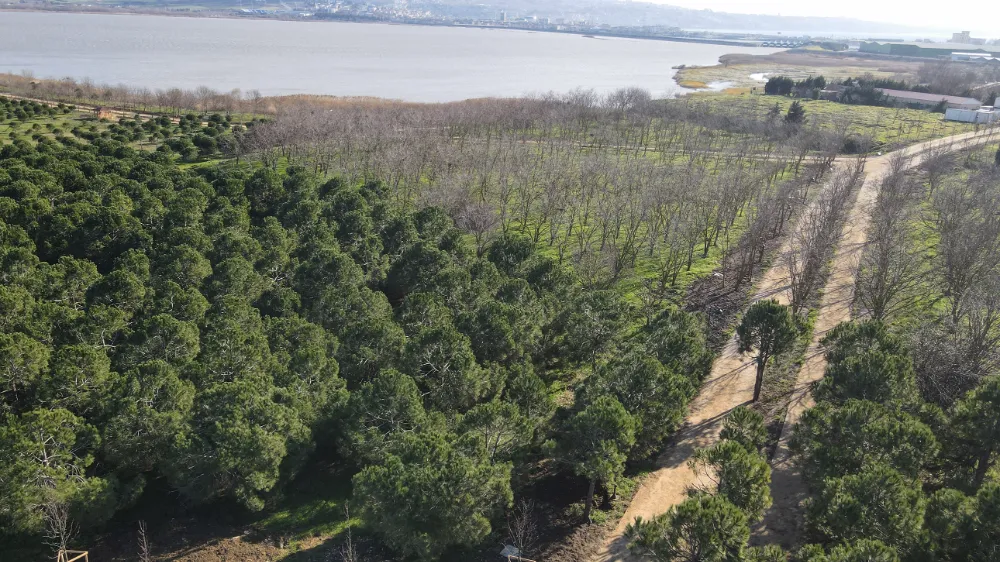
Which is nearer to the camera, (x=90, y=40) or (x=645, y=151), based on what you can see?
(x=645, y=151)

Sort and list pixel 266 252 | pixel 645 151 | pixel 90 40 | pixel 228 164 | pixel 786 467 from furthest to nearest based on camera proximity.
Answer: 1. pixel 90 40
2. pixel 645 151
3. pixel 228 164
4. pixel 266 252
5. pixel 786 467

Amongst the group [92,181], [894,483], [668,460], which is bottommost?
[668,460]

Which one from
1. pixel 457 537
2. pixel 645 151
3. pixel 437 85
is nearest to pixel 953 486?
pixel 457 537

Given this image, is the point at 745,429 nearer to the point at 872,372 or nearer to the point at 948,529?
the point at 872,372

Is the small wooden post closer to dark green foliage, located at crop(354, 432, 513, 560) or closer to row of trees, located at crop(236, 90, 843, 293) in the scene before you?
dark green foliage, located at crop(354, 432, 513, 560)

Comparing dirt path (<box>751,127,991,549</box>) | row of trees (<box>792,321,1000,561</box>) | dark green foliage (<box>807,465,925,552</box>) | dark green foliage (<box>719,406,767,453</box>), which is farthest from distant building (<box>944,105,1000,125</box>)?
dark green foliage (<box>807,465,925,552</box>)

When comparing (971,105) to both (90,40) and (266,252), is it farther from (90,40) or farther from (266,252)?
(90,40)
